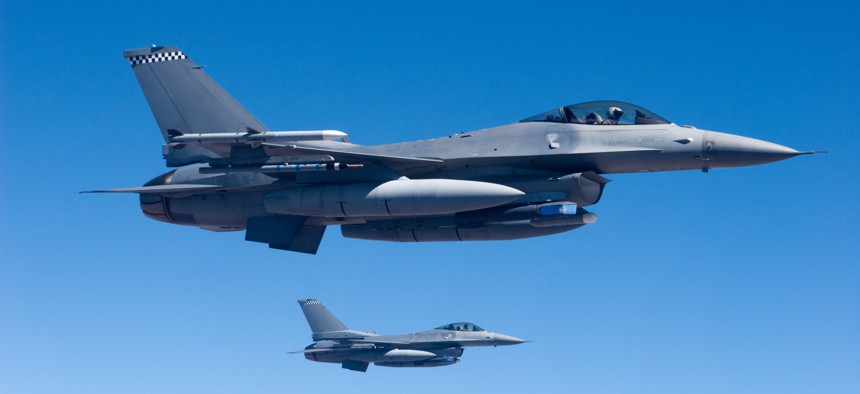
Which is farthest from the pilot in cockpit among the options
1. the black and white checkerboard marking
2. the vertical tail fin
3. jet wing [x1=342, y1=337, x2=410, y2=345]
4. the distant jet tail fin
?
the vertical tail fin

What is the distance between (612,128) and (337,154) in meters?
5.69

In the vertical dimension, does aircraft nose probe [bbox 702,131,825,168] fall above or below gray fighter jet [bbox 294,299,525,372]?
below

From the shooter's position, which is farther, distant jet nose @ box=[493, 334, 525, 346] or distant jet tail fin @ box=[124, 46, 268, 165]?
distant jet nose @ box=[493, 334, 525, 346]

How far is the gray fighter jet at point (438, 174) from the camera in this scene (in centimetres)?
2261

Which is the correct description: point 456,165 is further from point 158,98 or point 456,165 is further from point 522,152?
point 158,98

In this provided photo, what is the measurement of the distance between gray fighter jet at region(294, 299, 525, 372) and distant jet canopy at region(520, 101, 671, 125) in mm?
29322

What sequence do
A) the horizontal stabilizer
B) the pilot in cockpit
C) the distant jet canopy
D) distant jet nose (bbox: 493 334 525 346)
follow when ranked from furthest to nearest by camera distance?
distant jet nose (bbox: 493 334 525 346) < the horizontal stabilizer < the pilot in cockpit < the distant jet canopy

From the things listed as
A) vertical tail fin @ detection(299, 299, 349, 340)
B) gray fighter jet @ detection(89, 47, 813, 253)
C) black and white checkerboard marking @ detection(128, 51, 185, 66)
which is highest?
vertical tail fin @ detection(299, 299, 349, 340)

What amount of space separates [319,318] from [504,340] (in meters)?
10.4

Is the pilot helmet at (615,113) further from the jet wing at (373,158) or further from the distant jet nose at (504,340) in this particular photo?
the distant jet nose at (504,340)

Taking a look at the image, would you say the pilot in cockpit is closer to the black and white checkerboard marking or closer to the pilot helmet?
the pilot helmet

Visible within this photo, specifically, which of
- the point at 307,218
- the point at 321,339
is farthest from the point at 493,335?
the point at 307,218

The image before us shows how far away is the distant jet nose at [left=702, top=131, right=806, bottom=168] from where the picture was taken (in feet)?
73.4

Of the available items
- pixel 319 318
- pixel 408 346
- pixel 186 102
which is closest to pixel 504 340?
pixel 408 346
